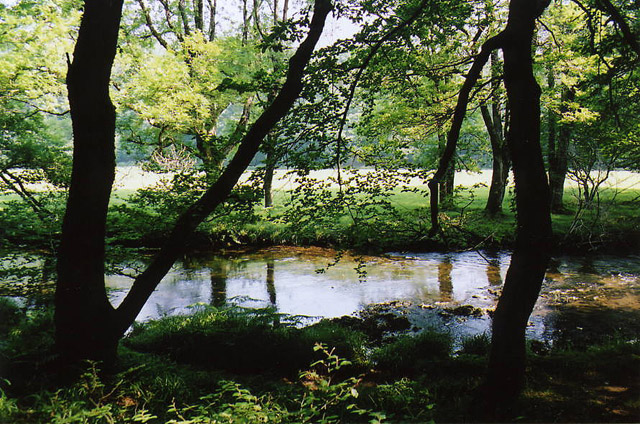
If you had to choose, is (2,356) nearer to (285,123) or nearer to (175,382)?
(175,382)

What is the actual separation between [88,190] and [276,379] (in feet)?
11.6

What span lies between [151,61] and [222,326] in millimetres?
12331

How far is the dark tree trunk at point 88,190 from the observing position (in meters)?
4.32

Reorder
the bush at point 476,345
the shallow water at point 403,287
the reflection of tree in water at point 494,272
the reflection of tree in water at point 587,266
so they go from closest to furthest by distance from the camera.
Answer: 1. the bush at point 476,345
2. the shallow water at point 403,287
3. the reflection of tree in water at point 494,272
4. the reflection of tree in water at point 587,266

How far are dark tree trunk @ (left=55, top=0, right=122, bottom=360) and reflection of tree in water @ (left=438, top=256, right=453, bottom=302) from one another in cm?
844

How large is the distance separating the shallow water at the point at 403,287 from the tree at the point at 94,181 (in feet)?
13.9

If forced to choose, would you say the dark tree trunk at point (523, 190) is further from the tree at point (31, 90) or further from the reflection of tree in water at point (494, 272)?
the tree at point (31, 90)

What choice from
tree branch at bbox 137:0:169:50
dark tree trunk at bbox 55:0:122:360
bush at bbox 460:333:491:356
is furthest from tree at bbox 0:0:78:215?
bush at bbox 460:333:491:356

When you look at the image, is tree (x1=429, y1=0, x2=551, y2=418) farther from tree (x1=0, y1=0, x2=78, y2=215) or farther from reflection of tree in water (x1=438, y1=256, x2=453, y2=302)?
tree (x1=0, y1=0, x2=78, y2=215)

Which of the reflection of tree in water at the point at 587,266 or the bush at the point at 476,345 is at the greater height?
the reflection of tree in water at the point at 587,266

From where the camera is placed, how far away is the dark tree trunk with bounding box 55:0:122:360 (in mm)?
4324

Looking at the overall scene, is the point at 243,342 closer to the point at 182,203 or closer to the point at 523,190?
the point at 182,203

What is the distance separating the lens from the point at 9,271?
6.49 meters

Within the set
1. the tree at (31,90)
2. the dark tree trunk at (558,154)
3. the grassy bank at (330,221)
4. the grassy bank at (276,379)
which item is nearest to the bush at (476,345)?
the grassy bank at (276,379)
